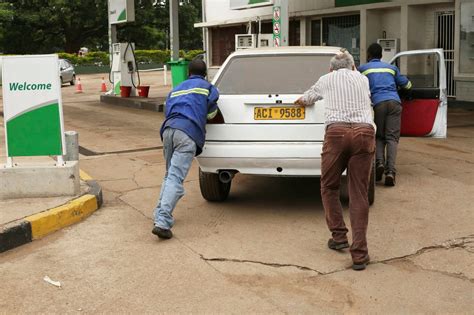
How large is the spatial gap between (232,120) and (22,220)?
86.2 inches

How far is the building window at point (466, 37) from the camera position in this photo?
49.8 feet

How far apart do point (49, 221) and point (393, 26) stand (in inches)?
552

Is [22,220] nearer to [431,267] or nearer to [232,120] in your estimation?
[232,120]

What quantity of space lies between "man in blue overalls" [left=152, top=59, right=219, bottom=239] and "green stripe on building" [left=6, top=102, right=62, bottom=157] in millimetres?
1334

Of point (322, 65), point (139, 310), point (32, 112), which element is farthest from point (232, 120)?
point (139, 310)

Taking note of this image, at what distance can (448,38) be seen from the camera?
16.3m

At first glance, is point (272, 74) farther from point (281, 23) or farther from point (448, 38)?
point (448, 38)

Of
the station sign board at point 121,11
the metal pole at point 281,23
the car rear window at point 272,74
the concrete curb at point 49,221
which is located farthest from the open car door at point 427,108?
the station sign board at point 121,11

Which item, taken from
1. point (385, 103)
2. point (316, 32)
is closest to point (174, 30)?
point (316, 32)

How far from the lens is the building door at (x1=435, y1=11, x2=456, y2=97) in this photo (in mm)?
16125

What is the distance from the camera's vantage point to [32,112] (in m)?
6.46

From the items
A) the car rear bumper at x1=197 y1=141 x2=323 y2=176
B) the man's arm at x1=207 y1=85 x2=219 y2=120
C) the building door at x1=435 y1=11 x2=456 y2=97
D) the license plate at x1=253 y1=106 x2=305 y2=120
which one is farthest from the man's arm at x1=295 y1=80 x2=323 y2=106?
the building door at x1=435 y1=11 x2=456 y2=97

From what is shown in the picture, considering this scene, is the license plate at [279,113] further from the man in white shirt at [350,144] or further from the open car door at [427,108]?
the open car door at [427,108]

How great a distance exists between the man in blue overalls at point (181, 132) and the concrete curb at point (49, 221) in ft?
3.28
